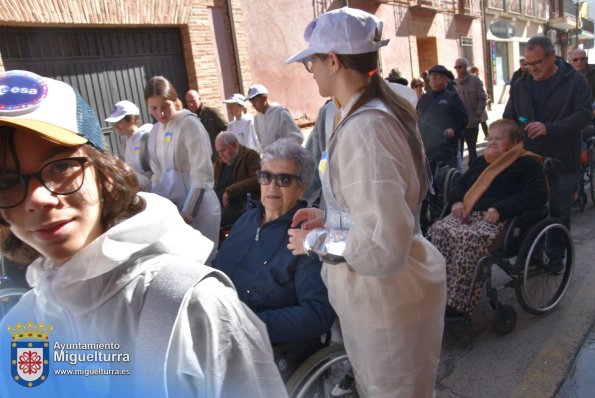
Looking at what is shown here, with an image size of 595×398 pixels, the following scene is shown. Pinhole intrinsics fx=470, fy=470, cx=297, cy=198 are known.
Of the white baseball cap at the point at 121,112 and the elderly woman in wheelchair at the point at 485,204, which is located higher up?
the white baseball cap at the point at 121,112

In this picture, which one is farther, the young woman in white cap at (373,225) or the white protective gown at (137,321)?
the young woman in white cap at (373,225)

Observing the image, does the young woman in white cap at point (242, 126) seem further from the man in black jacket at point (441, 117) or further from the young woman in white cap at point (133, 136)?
the man in black jacket at point (441, 117)

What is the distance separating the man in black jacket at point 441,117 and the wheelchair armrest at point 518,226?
1.60 m

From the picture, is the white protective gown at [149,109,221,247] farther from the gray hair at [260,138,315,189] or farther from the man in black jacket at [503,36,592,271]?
the man in black jacket at [503,36,592,271]

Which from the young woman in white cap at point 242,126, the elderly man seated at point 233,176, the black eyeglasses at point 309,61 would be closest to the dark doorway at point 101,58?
the young woman in white cap at point 242,126

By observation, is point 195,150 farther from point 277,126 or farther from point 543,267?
point 543,267

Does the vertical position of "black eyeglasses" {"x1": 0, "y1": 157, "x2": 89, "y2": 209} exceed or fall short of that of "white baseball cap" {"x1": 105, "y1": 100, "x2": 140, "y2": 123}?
it falls short

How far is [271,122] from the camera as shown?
502cm

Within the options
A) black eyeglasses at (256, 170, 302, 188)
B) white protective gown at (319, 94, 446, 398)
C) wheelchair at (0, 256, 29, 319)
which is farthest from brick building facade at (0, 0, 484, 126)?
white protective gown at (319, 94, 446, 398)

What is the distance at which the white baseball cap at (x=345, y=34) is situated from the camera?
1496 millimetres

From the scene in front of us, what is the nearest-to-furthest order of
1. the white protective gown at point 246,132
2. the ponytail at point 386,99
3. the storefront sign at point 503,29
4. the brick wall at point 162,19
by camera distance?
the ponytail at point 386,99, the white protective gown at point 246,132, the brick wall at point 162,19, the storefront sign at point 503,29

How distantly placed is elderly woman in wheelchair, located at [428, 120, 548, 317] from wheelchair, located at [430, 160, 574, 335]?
0.19 feet

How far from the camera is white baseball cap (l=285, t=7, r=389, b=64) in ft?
4.91

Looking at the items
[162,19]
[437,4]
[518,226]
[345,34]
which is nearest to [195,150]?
[345,34]
